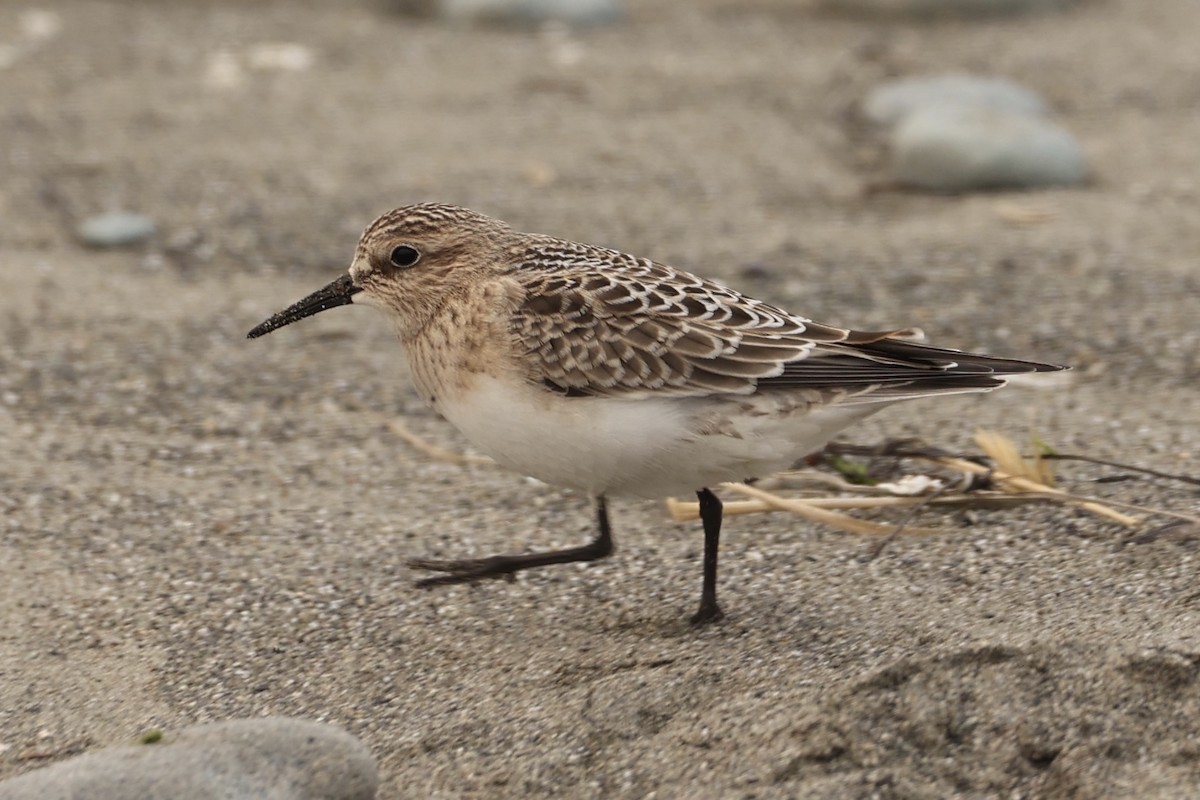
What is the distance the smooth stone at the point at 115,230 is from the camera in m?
6.43

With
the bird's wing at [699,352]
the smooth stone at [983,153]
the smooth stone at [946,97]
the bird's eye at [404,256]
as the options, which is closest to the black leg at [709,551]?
the bird's wing at [699,352]

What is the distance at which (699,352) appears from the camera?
137 inches

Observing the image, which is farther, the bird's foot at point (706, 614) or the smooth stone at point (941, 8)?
the smooth stone at point (941, 8)

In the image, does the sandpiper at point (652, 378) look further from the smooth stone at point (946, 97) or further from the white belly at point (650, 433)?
the smooth stone at point (946, 97)

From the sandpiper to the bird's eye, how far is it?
16cm

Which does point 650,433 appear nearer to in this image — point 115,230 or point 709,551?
point 709,551

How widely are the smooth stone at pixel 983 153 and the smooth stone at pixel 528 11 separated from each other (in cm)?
262

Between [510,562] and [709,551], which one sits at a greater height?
[709,551]

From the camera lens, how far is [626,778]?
3.09 m

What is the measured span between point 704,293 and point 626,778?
1156 mm

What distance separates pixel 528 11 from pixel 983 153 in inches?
121

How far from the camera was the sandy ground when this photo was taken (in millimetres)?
3195

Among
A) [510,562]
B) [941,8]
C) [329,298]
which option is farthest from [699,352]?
[941,8]

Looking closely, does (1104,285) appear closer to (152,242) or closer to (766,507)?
(766,507)
